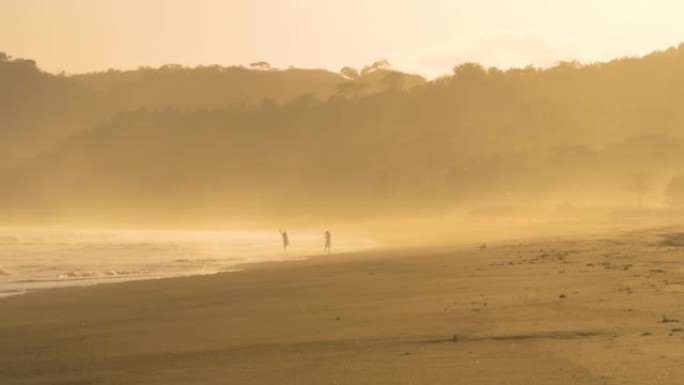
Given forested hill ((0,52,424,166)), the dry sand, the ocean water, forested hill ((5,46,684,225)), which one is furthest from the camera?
forested hill ((0,52,424,166))

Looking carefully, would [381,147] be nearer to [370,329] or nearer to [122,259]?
[122,259]

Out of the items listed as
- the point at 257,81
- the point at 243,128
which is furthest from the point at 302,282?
the point at 257,81

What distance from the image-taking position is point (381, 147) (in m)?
121

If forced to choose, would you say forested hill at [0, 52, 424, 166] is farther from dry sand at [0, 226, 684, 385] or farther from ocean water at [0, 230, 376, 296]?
dry sand at [0, 226, 684, 385]

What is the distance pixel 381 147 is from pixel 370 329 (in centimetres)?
10897

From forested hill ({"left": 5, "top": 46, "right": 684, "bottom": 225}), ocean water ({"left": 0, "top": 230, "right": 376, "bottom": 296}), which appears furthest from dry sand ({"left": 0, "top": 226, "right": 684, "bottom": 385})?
forested hill ({"left": 5, "top": 46, "right": 684, "bottom": 225})

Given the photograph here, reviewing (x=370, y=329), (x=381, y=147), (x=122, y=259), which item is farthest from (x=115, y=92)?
(x=370, y=329)

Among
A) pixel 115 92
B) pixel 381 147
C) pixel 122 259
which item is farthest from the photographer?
pixel 115 92

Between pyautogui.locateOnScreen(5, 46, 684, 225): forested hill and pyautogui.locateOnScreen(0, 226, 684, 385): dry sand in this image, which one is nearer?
pyautogui.locateOnScreen(0, 226, 684, 385): dry sand

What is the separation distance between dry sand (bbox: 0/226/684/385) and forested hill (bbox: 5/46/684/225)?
52.7 meters

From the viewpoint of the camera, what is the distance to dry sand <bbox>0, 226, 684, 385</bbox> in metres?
9.70

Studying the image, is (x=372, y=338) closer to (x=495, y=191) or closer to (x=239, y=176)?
(x=495, y=191)

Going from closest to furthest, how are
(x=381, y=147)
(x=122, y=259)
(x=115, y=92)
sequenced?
1. (x=122, y=259)
2. (x=381, y=147)
3. (x=115, y=92)

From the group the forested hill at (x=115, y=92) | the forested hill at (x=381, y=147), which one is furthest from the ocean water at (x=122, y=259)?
the forested hill at (x=115, y=92)
